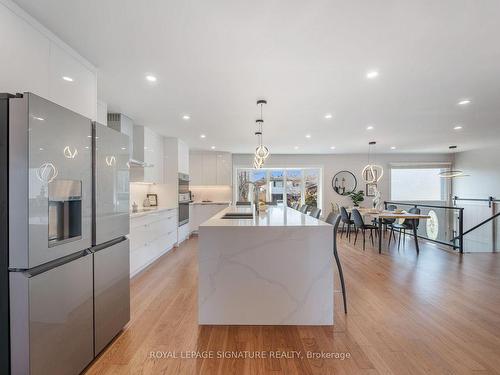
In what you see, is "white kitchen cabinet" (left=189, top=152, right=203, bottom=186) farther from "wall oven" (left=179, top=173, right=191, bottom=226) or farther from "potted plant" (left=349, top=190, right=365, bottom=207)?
"potted plant" (left=349, top=190, right=365, bottom=207)

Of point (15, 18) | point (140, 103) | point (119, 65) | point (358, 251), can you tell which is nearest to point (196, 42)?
point (119, 65)

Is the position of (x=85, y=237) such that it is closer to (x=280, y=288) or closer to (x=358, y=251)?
(x=280, y=288)

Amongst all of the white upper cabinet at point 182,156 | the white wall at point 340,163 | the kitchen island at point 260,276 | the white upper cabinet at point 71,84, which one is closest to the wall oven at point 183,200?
the white upper cabinet at point 182,156

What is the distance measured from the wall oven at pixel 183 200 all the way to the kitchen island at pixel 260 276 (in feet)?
12.8

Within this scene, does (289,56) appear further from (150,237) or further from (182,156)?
(182,156)

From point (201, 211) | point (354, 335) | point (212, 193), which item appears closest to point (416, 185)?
point (212, 193)

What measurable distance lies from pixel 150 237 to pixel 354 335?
11.0 ft

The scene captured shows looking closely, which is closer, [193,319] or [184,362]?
[184,362]

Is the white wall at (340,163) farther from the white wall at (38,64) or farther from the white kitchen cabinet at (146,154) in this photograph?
the white wall at (38,64)

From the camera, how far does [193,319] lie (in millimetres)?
2488

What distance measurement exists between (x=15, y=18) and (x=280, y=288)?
9.13 ft

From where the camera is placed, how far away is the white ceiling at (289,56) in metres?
1.78

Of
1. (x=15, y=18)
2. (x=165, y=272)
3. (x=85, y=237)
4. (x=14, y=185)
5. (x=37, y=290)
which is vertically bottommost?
(x=165, y=272)
